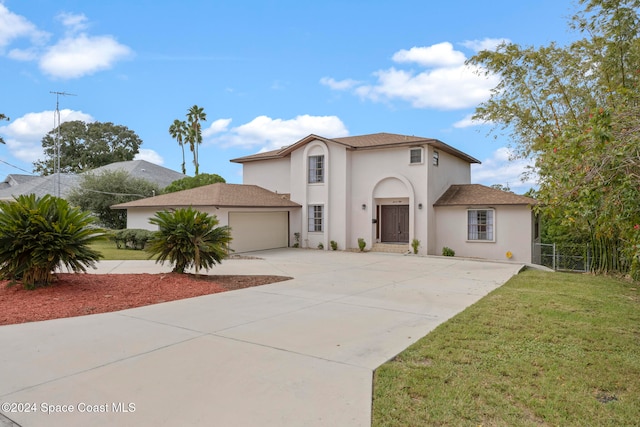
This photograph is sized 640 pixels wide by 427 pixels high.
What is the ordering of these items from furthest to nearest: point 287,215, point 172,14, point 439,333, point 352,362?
1. point 287,215
2. point 172,14
3. point 439,333
4. point 352,362

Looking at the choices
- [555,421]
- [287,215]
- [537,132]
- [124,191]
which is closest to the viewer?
[555,421]

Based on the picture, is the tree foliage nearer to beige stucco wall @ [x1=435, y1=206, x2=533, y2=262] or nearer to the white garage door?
beige stucco wall @ [x1=435, y1=206, x2=533, y2=262]

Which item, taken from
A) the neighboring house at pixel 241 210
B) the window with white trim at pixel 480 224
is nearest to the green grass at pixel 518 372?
the window with white trim at pixel 480 224

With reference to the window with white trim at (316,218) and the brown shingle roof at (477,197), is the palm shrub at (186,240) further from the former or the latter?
the brown shingle roof at (477,197)

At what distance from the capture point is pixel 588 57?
502 inches

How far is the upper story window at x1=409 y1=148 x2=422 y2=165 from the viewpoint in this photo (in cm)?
1995

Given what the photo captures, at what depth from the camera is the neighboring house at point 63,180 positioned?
37.5 metres

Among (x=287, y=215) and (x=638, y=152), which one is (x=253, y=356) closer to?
(x=638, y=152)

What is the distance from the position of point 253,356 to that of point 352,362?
49.9 inches

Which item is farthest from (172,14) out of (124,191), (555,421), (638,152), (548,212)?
(124,191)

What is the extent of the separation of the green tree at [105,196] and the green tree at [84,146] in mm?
22360

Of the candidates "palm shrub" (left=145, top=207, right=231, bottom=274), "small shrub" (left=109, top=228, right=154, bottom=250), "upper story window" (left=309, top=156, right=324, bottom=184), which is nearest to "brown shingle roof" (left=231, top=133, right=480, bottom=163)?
"upper story window" (left=309, top=156, right=324, bottom=184)

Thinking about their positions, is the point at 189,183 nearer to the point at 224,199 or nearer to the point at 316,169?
the point at 224,199

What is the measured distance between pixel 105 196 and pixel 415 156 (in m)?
23.9
